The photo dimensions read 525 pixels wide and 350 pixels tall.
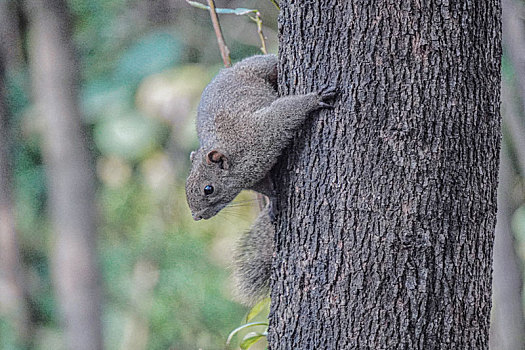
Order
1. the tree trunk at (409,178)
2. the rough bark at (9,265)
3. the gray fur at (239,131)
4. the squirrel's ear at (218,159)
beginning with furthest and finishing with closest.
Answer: the rough bark at (9,265)
the squirrel's ear at (218,159)
the gray fur at (239,131)
the tree trunk at (409,178)

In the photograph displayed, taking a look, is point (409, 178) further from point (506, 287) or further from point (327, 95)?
point (506, 287)

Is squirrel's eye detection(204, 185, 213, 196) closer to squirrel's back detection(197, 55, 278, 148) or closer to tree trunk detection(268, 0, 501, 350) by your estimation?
squirrel's back detection(197, 55, 278, 148)

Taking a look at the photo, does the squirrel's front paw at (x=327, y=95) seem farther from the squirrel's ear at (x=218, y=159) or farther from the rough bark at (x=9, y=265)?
the rough bark at (x=9, y=265)

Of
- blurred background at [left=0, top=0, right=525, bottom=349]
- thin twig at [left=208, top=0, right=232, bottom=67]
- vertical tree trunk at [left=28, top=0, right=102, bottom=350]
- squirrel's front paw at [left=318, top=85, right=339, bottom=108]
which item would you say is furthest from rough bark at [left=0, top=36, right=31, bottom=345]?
squirrel's front paw at [left=318, top=85, right=339, bottom=108]

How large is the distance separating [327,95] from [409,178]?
25 centimetres

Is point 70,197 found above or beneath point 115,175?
above

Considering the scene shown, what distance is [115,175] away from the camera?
752cm

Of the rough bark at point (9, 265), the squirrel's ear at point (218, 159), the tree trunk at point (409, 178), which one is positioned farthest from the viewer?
the rough bark at point (9, 265)

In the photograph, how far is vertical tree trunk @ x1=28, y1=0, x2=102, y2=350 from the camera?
17.7 ft

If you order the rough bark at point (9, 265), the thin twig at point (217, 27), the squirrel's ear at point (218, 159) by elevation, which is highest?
the thin twig at point (217, 27)

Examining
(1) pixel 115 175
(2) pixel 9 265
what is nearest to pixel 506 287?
(2) pixel 9 265

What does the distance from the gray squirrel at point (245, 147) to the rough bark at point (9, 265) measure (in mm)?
4954

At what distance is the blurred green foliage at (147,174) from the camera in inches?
235

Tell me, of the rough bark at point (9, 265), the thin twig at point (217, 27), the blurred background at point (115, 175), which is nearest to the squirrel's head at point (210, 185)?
the thin twig at point (217, 27)
